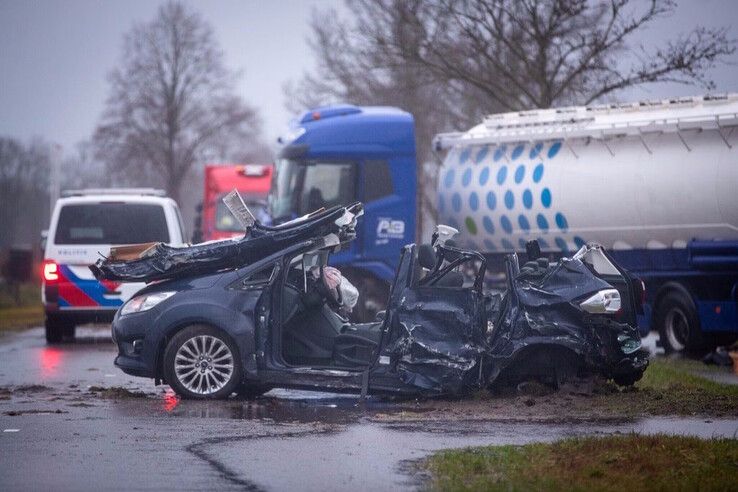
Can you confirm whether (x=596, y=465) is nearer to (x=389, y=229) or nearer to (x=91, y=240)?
(x=91, y=240)

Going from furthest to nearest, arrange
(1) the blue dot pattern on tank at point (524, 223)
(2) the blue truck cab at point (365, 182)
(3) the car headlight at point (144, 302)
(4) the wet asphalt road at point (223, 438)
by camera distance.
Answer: (1) the blue dot pattern on tank at point (524, 223), (2) the blue truck cab at point (365, 182), (3) the car headlight at point (144, 302), (4) the wet asphalt road at point (223, 438)

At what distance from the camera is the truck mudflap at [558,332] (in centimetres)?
1266

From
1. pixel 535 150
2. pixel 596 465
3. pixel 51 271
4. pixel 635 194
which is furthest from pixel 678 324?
pixel 596 465

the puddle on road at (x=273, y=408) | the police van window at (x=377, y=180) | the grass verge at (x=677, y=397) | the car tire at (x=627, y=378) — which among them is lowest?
the puddle on road at (x=273, y=408)

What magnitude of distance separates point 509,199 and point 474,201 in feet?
3.35

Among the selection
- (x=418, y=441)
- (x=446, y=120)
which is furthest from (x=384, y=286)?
(x=446, y=120)

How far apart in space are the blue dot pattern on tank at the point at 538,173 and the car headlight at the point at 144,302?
1094 centimetres

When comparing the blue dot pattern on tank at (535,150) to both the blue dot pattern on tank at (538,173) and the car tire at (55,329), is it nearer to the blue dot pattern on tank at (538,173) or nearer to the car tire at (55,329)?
the blue dot pattern on tank at (538,173)

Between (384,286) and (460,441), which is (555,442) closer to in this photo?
(460,441)

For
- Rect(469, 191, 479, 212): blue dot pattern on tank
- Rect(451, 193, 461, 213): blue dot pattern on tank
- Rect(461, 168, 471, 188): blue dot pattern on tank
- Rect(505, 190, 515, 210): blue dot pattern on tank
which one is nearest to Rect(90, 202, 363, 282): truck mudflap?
Rect(505, 190, 515, 210): blue dot pattern on tank

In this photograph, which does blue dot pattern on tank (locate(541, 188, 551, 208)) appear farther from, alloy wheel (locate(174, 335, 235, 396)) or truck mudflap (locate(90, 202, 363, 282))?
alloy wheel (locate(174, 335, 235, 396))

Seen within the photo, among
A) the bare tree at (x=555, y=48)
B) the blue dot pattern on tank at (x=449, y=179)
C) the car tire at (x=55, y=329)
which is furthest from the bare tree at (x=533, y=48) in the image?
the car tire at (x=55, y=329)

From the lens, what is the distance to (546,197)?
2298 centimetres

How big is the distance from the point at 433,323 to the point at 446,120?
2779 centimetres
